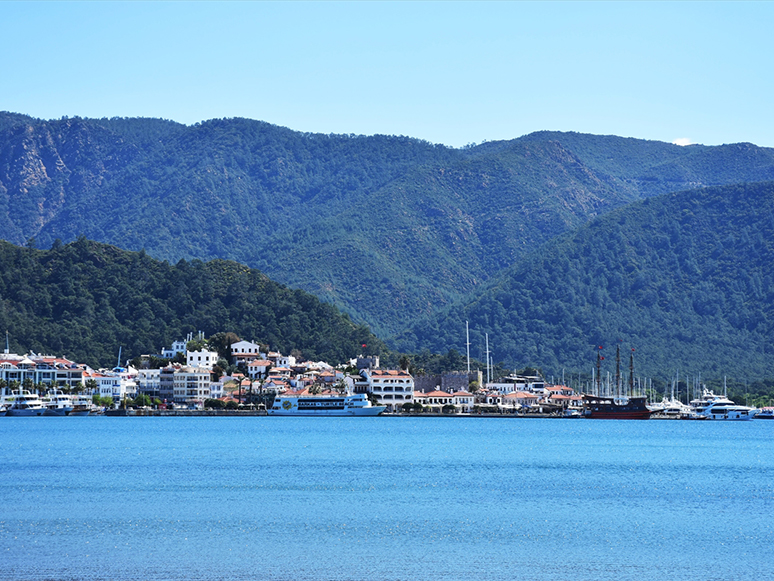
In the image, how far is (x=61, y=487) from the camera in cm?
4644

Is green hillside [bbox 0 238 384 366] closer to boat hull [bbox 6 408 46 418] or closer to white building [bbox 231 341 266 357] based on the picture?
white building [bbox 231 341 266 357]

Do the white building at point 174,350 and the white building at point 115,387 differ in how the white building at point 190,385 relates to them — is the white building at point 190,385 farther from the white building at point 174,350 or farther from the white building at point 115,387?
the white building at point 174,350

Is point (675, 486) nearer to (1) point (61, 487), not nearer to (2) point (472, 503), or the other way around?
(2) point (472, 503)

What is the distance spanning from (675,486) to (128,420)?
76221 millimetres

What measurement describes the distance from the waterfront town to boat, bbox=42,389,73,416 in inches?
26.0

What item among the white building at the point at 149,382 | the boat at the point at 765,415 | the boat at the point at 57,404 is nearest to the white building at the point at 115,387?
the white building at the point at 149,382

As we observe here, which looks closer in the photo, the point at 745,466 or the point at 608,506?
the point at 608,506

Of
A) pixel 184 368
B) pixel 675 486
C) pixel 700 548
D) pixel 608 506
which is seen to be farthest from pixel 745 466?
pixel 184 368

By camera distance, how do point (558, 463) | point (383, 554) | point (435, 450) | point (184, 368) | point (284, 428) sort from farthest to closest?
point (184, 368) < point (284, 428) < point (435, 450) < point (558, 463) < point (383, 554)

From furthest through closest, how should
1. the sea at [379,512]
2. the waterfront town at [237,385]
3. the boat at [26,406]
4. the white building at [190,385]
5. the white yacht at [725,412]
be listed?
the white yacht at [725,412]
the white building at [190,385]
the waterfront town at [237,385]
the boat at [26,406]
the sea at [379,512]

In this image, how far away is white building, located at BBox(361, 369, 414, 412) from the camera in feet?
456

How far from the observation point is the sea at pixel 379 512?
101 feet

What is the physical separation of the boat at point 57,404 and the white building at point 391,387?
114 ft

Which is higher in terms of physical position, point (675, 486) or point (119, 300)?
point (119, 300)
